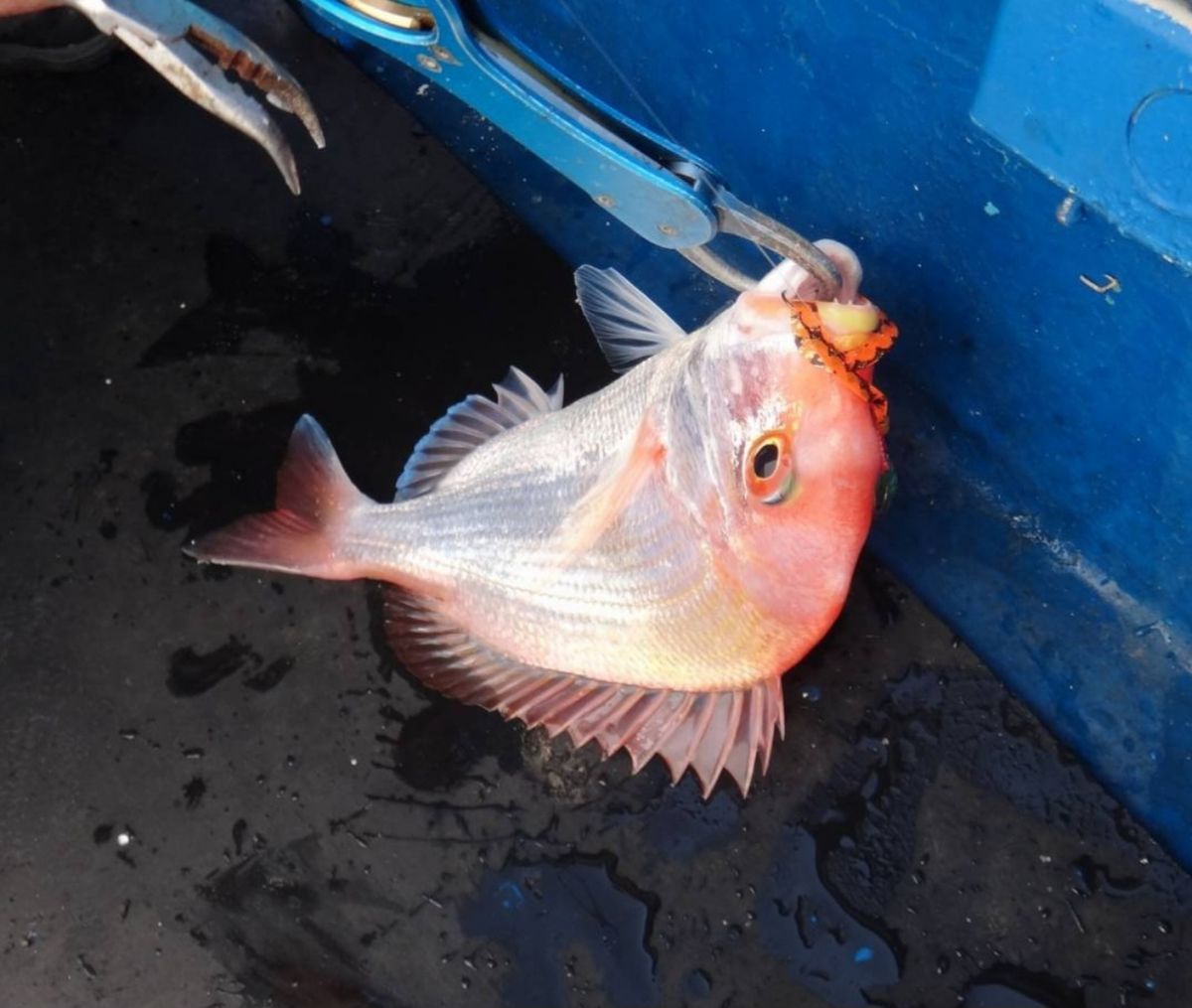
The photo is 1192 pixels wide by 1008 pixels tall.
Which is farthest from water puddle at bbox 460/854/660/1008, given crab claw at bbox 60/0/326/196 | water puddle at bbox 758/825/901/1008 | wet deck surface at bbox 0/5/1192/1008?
Result: crab claw at bbox 60/0/326/196

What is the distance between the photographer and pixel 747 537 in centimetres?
161

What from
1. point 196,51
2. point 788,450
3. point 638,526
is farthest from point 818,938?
point 196,51

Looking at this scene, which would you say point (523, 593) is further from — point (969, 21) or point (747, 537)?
point (969, 21)

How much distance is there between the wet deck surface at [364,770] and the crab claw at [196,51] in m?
0.90

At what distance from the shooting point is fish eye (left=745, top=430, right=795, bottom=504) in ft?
5.05

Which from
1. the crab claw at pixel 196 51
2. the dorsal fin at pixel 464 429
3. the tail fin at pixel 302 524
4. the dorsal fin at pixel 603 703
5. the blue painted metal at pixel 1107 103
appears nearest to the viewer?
the blue painted metal at pixel 1107 103

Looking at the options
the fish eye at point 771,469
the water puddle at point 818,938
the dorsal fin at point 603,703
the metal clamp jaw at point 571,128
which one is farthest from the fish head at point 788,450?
the water puddle at point 818,938

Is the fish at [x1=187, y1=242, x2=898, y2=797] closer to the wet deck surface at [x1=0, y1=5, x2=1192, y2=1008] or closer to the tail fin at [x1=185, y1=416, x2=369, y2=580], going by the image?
the tail fin at [x1=185, y1=416, x2=369, y2=580]

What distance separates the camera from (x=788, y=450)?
1.54 meters

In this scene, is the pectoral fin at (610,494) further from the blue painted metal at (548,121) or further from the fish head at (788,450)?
the blue painted metal at (548,121)

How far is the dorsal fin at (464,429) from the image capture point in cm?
210

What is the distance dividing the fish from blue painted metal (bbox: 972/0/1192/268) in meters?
0.30

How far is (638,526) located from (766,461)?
0.25 meters

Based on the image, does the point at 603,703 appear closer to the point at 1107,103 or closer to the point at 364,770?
the point at 364,770
